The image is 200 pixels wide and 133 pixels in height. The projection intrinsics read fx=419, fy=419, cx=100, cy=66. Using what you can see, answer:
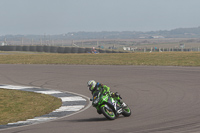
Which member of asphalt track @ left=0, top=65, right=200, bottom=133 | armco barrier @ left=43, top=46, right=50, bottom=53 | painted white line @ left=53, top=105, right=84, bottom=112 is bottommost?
painted white line @ left=53, top=105, right=84, bottom=112

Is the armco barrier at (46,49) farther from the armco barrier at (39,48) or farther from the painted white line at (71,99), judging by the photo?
the painted white line at (71,99)

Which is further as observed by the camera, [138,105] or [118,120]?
[138,105]

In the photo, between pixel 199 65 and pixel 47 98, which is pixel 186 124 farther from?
pixel 199 65

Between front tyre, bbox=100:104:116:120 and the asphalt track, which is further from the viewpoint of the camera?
front tyre, bbox=100:104:116:120

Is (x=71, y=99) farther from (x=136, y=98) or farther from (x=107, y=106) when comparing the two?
(x=107, y=106)

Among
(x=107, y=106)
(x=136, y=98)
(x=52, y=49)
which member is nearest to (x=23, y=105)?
(x=136, y=98)

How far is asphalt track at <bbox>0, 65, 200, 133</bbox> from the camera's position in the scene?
8.34 m

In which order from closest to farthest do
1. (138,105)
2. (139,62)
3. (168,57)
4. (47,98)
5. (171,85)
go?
1. (138,105)
2. (47,98)
3. (171,85)
4. (139,62)
5. (168,57)

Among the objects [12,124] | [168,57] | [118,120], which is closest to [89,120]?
[118,120]

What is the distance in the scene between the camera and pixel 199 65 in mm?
24812

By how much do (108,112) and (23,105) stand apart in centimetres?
390

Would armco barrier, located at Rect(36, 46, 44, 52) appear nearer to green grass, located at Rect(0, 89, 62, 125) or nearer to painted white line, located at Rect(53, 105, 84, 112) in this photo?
green grass, located at Rect(0, 89, 62, 125)

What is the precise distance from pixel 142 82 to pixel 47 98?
4.94m

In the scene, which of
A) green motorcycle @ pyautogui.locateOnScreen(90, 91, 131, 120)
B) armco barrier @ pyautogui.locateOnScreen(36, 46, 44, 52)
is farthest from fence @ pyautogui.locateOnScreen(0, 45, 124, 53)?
green motorcycle @ pyautogui.locateOnScreen(90, 91, 131, 120)
